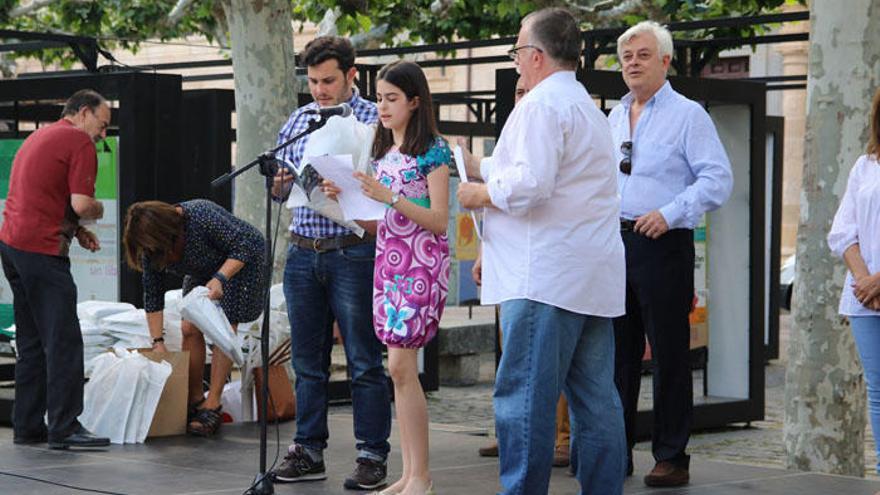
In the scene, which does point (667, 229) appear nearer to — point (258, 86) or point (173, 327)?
point (173, 327)

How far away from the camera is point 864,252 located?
6453 millimetres

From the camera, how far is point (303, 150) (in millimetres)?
7012

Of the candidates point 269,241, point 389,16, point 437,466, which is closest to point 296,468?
point 437,466

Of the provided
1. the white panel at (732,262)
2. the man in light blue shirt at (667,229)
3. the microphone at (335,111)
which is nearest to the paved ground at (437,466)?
the man in light blue shirt at (667,229)

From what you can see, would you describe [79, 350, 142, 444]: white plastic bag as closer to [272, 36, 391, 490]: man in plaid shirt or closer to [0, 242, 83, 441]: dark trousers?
[0, 242, 83, 441]: dark trousers

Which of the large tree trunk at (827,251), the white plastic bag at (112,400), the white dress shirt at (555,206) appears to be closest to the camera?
the white dress shirt at (555,206)

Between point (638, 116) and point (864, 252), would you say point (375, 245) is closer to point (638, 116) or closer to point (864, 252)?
point (638, 116)

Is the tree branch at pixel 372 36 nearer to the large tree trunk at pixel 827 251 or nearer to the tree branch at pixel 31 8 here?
the tree branch at pixel 31 8

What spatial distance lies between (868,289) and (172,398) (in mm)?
3981

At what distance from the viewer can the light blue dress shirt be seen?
22.6 feet

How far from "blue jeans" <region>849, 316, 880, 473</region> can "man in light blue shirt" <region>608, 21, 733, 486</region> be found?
79 centimetres

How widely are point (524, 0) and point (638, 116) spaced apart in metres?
11.6

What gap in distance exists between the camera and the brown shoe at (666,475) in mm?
6918

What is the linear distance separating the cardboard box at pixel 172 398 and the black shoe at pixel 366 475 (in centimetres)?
207
